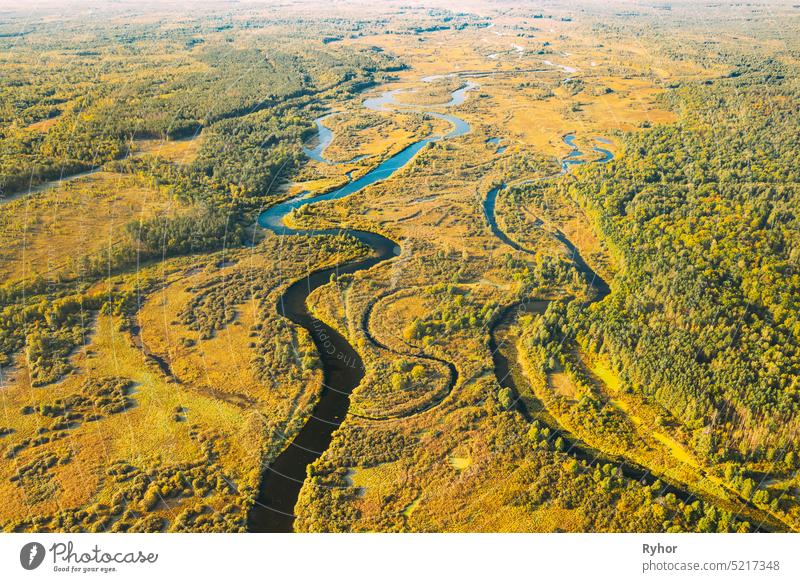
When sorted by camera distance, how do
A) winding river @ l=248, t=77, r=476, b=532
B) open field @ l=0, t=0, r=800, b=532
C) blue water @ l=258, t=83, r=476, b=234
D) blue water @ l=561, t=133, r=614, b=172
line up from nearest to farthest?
winding river @ l=248, t=77, r=476, b=532 → open field @ l=0, t=0, r=800, b=532 → blue water @ l=258, t=83, r=476, b=234 → blue water @ l=561, t=133, r=614, b=172

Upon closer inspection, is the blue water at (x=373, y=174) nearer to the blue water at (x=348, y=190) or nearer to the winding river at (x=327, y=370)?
the blue water at (x=348, y=190)

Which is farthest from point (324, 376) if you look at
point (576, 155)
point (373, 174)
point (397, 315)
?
point (576, 155)

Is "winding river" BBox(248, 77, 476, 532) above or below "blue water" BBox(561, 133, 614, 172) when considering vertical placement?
below

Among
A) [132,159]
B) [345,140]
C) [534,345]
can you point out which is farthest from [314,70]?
[534,345]

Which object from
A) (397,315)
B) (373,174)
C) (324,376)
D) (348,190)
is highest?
(373,174)

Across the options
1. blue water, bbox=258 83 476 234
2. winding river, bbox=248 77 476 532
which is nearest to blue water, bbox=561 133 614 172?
blue water, bbox=258 83 476 234

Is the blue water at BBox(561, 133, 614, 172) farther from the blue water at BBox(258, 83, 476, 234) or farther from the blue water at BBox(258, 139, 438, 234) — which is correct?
the blue water at BBox(258, 139, 438, 234)

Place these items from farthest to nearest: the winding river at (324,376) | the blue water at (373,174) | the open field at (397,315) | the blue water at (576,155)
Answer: the blue water at (576,155) < the blue water at (373,174) < the open field at (397,315) < the winding river at (324,376)

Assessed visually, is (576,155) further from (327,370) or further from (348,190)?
(327,370)

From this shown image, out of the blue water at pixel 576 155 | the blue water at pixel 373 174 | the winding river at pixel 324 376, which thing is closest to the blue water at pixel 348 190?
the blue water at pixel 373 174

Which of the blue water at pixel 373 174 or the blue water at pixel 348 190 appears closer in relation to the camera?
the blue water at pixel 348 190

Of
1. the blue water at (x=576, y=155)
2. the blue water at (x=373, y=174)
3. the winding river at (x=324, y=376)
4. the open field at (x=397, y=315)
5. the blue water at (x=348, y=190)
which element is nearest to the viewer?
the winding river at (x=324, y=376)
